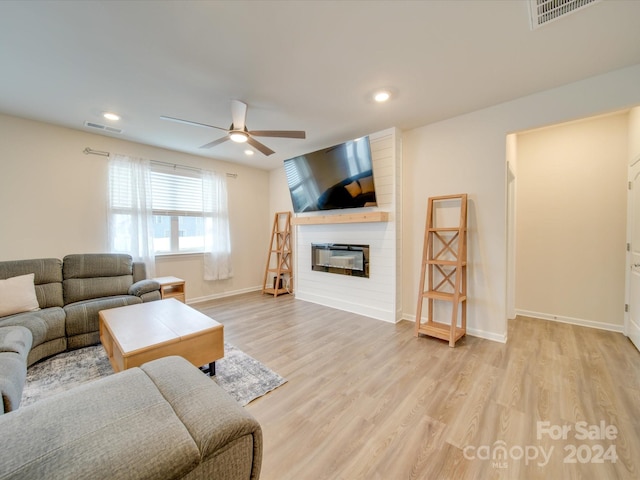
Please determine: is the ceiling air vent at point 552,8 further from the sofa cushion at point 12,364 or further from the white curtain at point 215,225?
the white curtain at point 215,225

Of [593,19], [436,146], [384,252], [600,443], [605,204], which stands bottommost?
[600,443]

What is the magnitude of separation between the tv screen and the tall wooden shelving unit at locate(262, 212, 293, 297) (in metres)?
0.89

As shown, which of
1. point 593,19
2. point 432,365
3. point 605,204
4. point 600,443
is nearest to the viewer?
point 600,443

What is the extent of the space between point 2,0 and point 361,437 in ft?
11.0

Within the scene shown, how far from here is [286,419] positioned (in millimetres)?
1709

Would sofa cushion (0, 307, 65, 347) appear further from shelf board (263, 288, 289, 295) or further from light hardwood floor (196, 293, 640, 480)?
shelf board (263, 288, 289, 295)

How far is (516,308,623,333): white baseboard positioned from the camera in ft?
9.96

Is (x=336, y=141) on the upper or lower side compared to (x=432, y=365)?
upper

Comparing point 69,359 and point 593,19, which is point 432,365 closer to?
point 593,19

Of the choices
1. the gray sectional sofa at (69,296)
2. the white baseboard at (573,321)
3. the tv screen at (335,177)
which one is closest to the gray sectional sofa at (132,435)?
the gray sectional sofa at (69,296)

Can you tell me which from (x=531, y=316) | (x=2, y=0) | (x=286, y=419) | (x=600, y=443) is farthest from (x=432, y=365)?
(x=2, y=0)

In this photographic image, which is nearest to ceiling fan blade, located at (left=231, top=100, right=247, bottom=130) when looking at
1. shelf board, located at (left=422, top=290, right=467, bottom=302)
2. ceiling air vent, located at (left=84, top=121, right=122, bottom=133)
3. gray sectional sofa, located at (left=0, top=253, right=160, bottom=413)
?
ceiling air vent, located at (left=84, top=121, right=122, bottom=133)

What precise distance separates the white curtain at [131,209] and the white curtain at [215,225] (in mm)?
884

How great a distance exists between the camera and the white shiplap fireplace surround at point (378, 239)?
11.3ft
